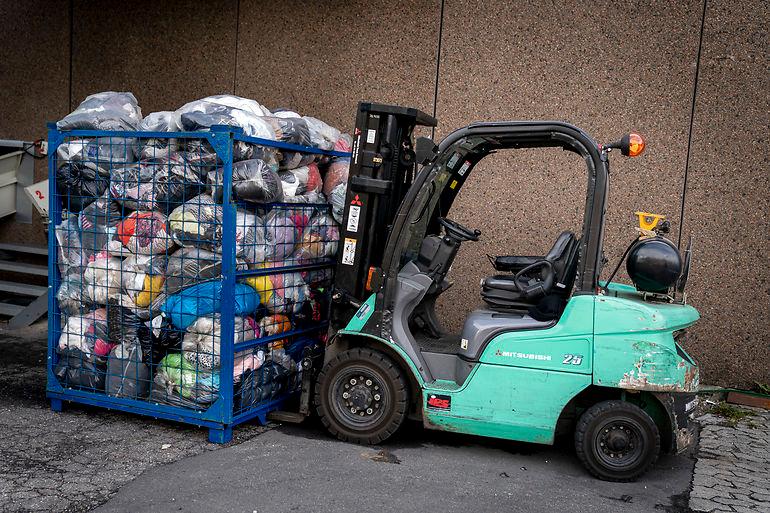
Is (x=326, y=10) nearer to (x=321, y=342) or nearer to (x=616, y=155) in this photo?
(x=616, y=155)

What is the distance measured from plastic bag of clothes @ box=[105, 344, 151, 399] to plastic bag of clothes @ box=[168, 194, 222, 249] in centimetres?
A: 89

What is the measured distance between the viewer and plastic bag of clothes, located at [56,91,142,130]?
17.9 ft

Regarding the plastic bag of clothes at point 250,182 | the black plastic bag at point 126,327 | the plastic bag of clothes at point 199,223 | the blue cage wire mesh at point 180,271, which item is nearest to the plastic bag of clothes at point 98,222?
the blue cage wire mesh at point 180,271

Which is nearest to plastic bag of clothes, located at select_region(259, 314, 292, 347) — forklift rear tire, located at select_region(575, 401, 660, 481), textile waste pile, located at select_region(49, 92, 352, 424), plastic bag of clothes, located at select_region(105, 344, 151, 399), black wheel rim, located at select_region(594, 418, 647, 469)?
textile waste pile, located at select_region(49, 92, 352, 424)

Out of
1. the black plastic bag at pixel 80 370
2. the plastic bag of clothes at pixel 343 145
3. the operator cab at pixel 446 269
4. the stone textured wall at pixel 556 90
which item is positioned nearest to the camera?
the operator cab at pixel 446 269

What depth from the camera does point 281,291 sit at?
18.1 ft

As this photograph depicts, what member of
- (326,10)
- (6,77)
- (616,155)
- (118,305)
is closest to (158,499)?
(118,305)

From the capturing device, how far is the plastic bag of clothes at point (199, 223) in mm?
5004

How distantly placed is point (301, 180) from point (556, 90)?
3.06 meters

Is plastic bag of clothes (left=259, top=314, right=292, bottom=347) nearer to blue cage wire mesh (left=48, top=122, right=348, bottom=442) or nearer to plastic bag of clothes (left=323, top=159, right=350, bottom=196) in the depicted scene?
blue cage wire mesh (left=48, top=122, right=348, bottom=442)

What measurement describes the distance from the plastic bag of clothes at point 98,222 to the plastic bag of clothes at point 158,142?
1.52 ft

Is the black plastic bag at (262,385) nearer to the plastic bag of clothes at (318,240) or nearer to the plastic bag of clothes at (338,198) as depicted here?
the plastic bag of clothes at (318,240)

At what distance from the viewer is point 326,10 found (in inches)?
320

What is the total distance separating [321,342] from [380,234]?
1.17 m
